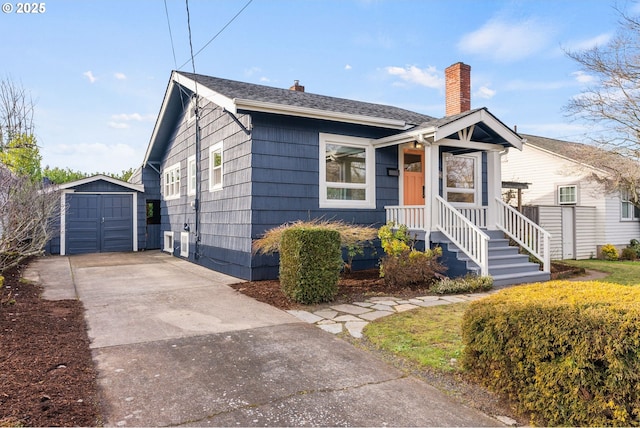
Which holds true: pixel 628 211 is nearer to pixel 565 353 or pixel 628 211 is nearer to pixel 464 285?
pixel 464 285

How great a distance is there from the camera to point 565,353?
7.84 ft

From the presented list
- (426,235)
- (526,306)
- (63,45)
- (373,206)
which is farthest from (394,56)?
(526,306)

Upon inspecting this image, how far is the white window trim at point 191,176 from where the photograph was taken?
37.2 feet

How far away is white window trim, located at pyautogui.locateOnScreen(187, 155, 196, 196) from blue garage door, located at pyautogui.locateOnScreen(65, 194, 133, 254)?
4.76m

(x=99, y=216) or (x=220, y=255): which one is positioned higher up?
(x=99, y=216)

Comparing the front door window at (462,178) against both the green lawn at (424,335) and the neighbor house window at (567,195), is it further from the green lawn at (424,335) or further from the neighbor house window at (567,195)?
the neighbor house window at (567,195)

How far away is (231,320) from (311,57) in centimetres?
917

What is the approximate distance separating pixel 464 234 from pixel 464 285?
1.39 metres

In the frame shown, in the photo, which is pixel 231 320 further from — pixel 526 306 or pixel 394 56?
pixel 394 56

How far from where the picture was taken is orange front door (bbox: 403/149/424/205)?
9.75 m

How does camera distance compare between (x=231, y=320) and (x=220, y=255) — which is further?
(x=220, y=255)

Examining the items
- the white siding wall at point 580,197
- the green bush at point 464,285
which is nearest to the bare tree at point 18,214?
the green bush at point 464,285

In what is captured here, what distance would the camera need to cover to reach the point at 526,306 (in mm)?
2660

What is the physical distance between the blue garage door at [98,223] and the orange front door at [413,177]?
1094 centimetres
